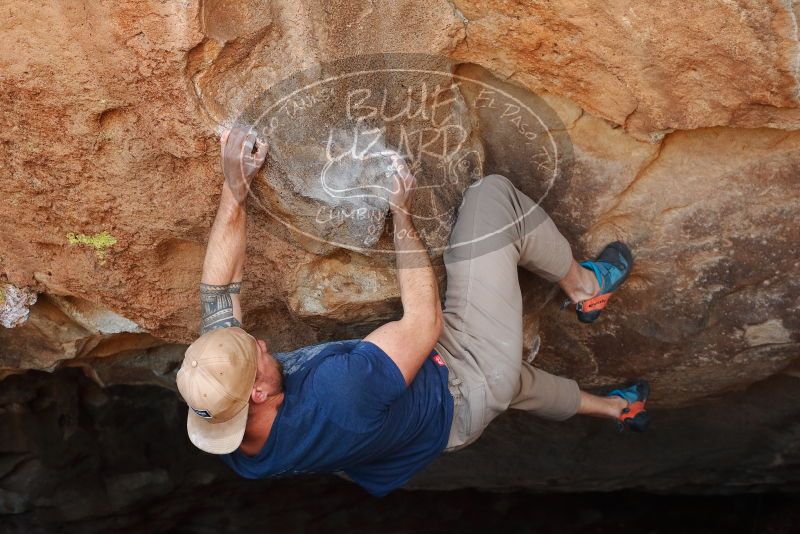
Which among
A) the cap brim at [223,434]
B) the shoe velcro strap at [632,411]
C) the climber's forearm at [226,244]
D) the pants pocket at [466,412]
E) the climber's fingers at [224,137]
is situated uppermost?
the climber's fingers at [224,137]

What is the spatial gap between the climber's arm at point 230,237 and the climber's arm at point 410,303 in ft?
1.24

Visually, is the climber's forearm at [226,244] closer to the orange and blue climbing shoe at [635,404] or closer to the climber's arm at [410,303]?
the climber's arm at [410,303]

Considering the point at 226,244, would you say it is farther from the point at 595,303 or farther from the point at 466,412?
the point at 595,303

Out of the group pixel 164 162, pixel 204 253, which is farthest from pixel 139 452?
pixel 164 162

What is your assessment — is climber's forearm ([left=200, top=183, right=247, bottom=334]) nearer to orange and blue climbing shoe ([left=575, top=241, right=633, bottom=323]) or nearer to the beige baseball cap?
the beige baseball cap

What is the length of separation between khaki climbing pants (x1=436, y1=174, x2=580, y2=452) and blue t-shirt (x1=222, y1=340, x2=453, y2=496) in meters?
0.10

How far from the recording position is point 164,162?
2225 millimetres

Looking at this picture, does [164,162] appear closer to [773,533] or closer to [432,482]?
[432,482]

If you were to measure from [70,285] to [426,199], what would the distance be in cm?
107

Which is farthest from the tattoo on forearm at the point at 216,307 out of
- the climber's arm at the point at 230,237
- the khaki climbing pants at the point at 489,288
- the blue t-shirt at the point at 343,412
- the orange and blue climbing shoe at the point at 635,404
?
the orange and blue climbing shoe at the point at 635,404

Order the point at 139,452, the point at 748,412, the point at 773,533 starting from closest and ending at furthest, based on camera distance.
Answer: the point at 748,412, the point at 139,452, the point at 773,533

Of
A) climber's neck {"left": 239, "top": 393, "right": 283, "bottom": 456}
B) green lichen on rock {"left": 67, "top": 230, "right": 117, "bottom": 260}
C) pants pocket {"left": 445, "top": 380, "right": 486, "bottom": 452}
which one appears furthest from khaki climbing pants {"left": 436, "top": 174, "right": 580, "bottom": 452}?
green lichen on rock {"left": 67, "top": 230, "right": 117, "bottom": 260}

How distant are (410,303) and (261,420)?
18.6 inches

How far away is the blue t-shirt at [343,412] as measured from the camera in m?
2.11
